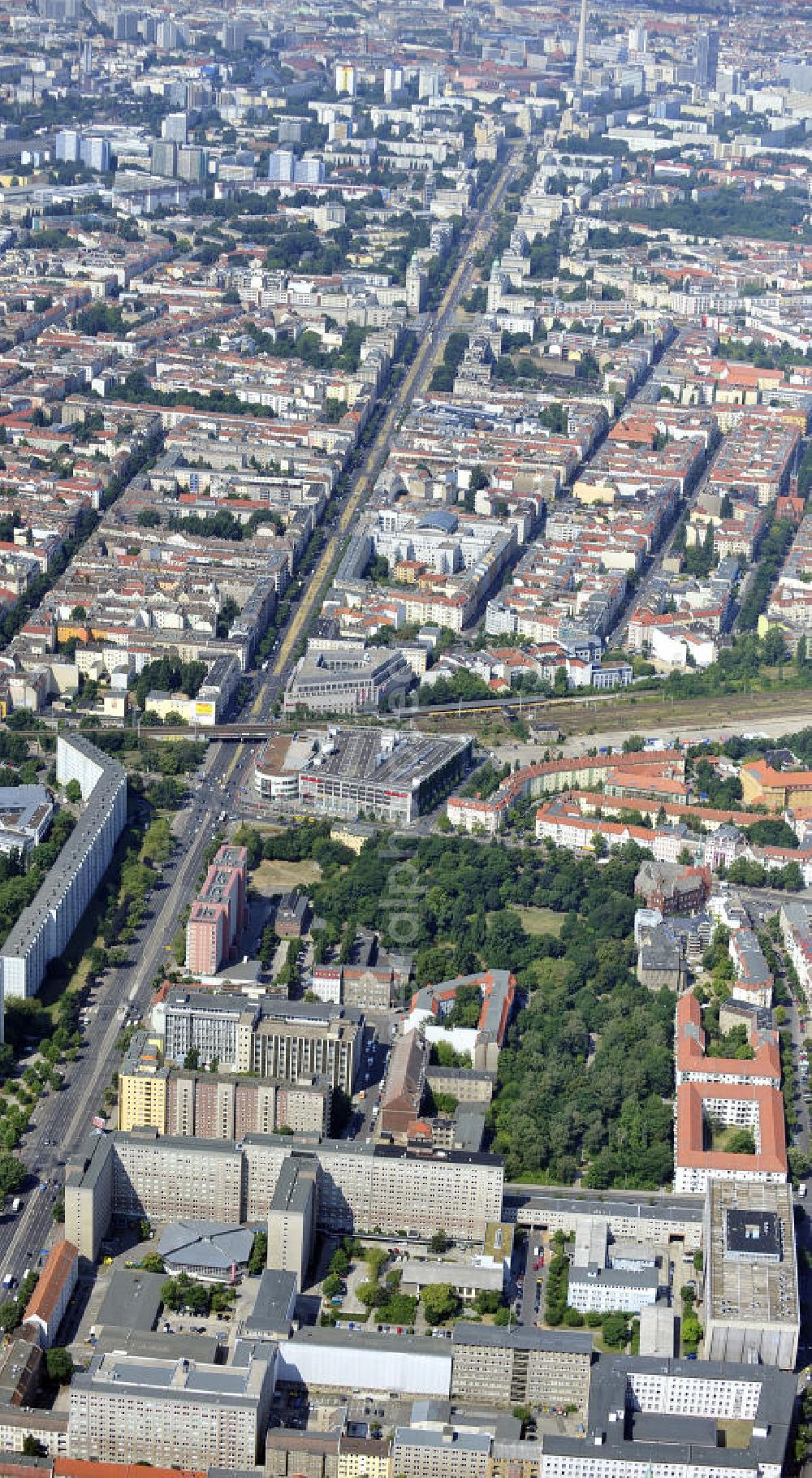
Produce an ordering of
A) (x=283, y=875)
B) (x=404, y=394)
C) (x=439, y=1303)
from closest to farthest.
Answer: (x=439, y=1303) < (x=283, y=875) < (x=404, y=394)

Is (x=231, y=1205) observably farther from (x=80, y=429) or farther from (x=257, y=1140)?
(x=80, y=429)

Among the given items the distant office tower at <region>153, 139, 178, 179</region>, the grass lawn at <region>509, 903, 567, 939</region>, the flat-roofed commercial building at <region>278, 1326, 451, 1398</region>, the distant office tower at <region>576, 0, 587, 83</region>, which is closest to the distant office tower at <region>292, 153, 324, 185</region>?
the distant office tower at <region>153, 139, 178, 179</region>

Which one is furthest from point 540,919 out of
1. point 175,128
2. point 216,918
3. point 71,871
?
point 175,128

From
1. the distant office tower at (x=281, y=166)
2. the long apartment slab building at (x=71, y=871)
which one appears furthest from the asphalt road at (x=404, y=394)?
the distant office tower at (x=281, y=166)

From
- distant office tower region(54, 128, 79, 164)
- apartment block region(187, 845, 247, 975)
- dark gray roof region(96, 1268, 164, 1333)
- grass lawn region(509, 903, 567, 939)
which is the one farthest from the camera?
distant office tower region(54, 128, 79, 164)

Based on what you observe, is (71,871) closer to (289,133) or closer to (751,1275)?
(751,1275)

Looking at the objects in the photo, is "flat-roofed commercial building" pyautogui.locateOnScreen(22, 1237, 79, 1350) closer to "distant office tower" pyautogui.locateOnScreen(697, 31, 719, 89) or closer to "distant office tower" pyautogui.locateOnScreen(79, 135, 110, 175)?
"distant office tower" pyautogui.locateOnScreen(79, 135, 110, 175)
